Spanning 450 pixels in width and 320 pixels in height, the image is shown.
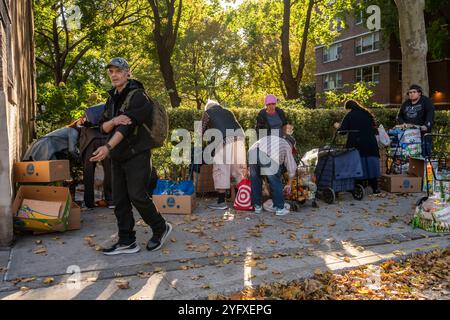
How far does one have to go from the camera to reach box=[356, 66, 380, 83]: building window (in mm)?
39284

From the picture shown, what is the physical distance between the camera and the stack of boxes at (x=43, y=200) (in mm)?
5871

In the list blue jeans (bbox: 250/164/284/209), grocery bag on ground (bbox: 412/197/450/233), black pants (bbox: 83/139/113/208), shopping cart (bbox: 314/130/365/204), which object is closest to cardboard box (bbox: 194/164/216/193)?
blue jeans (bbox: 250/164/284/209)

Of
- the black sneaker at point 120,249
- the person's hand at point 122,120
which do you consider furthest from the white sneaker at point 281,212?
the person's hand at point 122,120

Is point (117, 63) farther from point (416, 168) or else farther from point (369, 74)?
point (369, 74)

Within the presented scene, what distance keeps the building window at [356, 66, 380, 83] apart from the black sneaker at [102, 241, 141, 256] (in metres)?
36.8

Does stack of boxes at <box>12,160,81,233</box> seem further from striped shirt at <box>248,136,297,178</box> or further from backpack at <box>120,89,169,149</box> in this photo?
striped shirt at <box>248,136,297,178</box>

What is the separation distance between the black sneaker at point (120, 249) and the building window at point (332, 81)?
4129 cm

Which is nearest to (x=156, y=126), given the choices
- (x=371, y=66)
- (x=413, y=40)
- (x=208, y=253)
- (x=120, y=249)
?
(x=120, y=249)

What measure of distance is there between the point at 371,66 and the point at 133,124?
126ft
